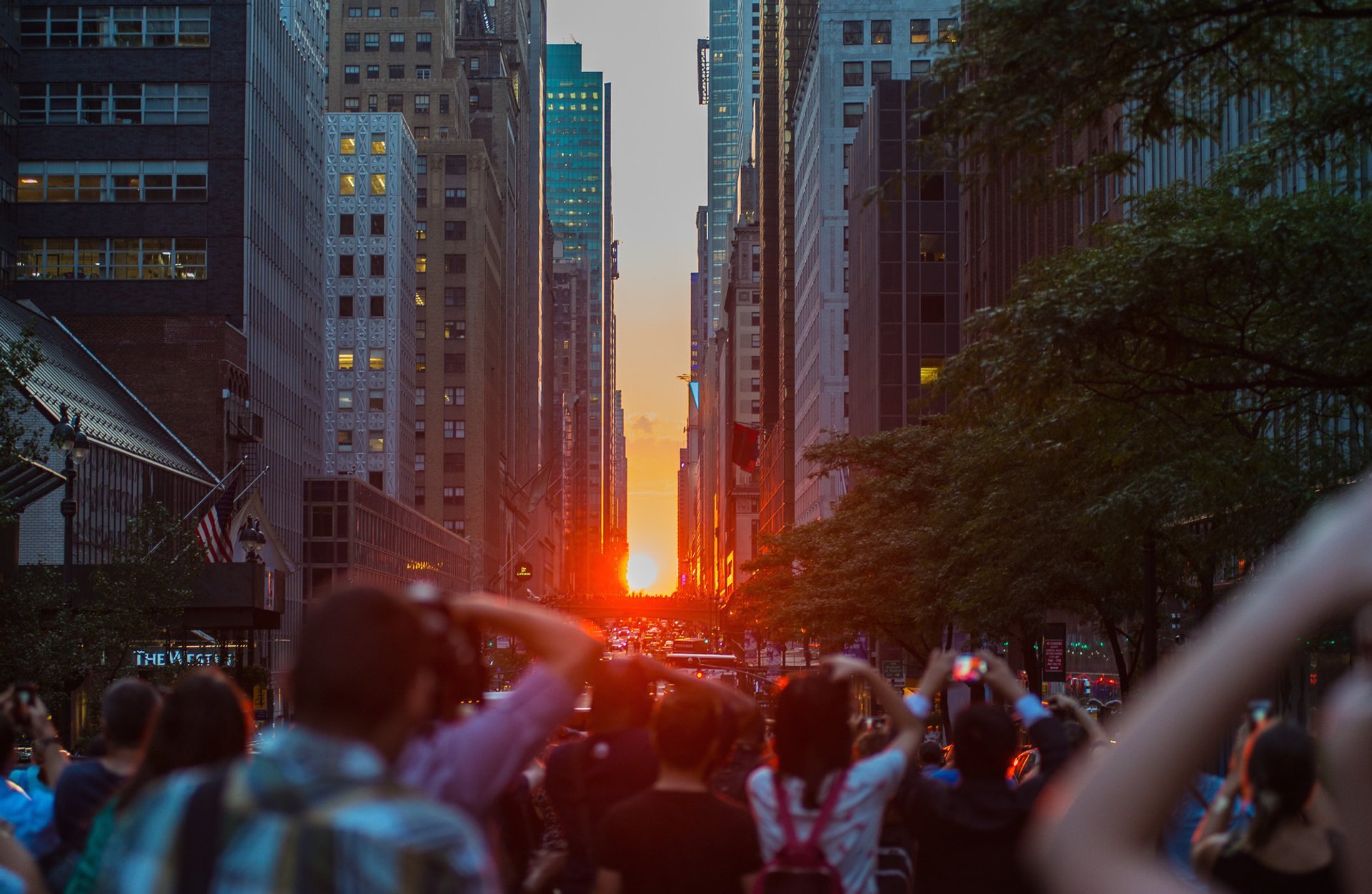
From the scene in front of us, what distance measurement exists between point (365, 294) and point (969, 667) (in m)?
126

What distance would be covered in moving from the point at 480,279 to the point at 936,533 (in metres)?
120

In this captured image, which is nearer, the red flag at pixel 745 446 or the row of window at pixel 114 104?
the row of window at pixel 114 104

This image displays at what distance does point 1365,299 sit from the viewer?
16.9 metres

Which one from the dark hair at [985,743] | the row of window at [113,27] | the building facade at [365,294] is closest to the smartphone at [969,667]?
the dark hair at [985,743]

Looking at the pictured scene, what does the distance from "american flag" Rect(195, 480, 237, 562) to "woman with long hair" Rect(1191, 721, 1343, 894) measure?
47399 mm

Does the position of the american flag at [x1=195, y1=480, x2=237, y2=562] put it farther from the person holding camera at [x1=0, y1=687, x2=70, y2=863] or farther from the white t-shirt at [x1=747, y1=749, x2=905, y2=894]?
the white t-shirt at [x1=747, y1=749, x2=905, y2=894]

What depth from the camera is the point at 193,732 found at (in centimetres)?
511

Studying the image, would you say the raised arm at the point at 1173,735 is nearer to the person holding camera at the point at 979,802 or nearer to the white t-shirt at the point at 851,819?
the white t-shirt at the point at 851,819

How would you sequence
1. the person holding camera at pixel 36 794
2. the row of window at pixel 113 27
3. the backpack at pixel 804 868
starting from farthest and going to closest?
the row of window at pixel 113 27, the person holding camera at pixel 36 794, the backpack at pixel 804 868

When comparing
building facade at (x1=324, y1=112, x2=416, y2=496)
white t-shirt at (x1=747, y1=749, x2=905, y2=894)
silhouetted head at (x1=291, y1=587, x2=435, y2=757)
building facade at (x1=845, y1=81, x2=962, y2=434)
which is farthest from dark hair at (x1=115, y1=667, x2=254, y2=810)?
building facade at (x1=324, y1=112, x2=416, y2=496)

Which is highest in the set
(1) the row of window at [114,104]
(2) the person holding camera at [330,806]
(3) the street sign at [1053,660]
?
(1) the row of window at [114,104]

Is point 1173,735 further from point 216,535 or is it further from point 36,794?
point 216,535

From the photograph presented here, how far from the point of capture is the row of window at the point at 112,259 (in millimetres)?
77688

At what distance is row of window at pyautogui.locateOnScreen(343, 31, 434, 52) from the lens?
6191 inches
